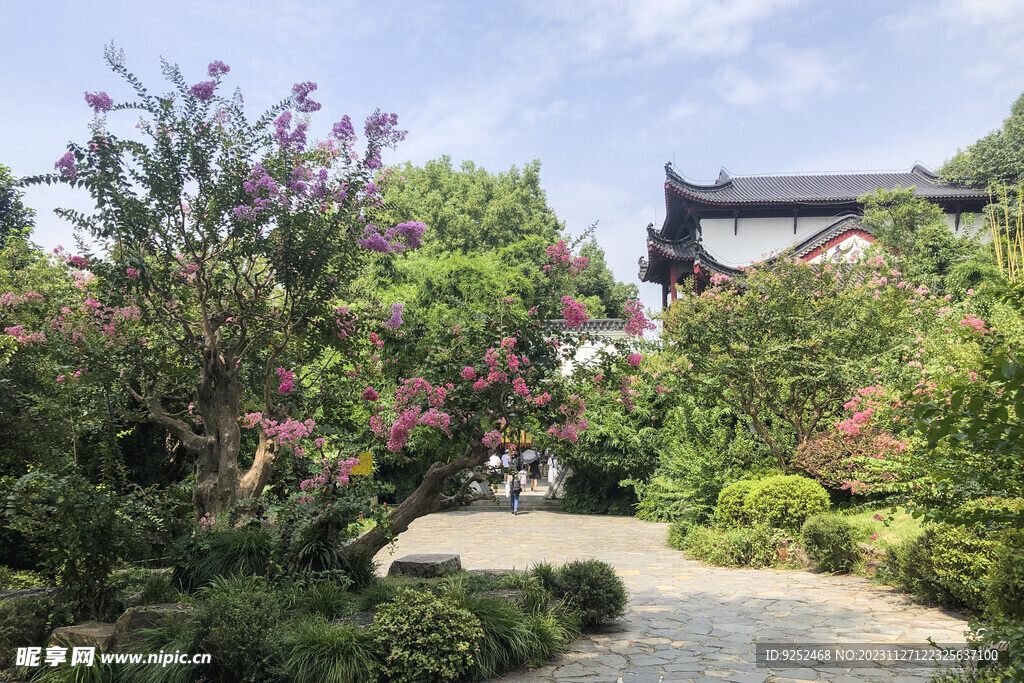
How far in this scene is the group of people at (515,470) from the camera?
851 cm

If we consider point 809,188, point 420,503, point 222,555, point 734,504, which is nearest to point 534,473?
point 809,188

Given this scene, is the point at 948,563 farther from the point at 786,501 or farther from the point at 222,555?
the point at 222,555

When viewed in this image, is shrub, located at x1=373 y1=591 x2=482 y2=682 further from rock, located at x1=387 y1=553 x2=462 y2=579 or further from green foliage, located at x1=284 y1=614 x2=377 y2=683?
rock, located at x1=387 y1=553 x2=462 y2=579

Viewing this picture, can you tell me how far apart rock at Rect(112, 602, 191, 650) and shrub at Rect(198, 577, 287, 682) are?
0.60m

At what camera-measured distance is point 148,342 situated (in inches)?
336

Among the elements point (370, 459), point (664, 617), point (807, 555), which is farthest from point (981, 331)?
point (370, 459)

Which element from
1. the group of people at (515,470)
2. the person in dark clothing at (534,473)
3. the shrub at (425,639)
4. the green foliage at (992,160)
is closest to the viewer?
the shrub at (425,639)

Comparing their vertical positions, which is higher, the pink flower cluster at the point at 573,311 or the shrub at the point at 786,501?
the pink flower cluster at the point at 573,311

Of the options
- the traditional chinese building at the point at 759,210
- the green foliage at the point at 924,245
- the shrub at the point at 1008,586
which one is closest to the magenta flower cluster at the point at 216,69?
the shrub at the point at 1008,586

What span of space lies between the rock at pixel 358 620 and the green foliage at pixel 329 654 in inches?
11.3

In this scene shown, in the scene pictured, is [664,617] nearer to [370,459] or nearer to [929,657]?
[929,657]

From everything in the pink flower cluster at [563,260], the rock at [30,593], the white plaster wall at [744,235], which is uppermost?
the white plaster wall at [744,235]

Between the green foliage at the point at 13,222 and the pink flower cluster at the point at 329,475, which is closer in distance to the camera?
the pink flower cluster at the point at 329,475

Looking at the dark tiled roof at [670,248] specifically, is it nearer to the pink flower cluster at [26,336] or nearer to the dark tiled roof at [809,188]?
the dark tiled roof at [809,188]
